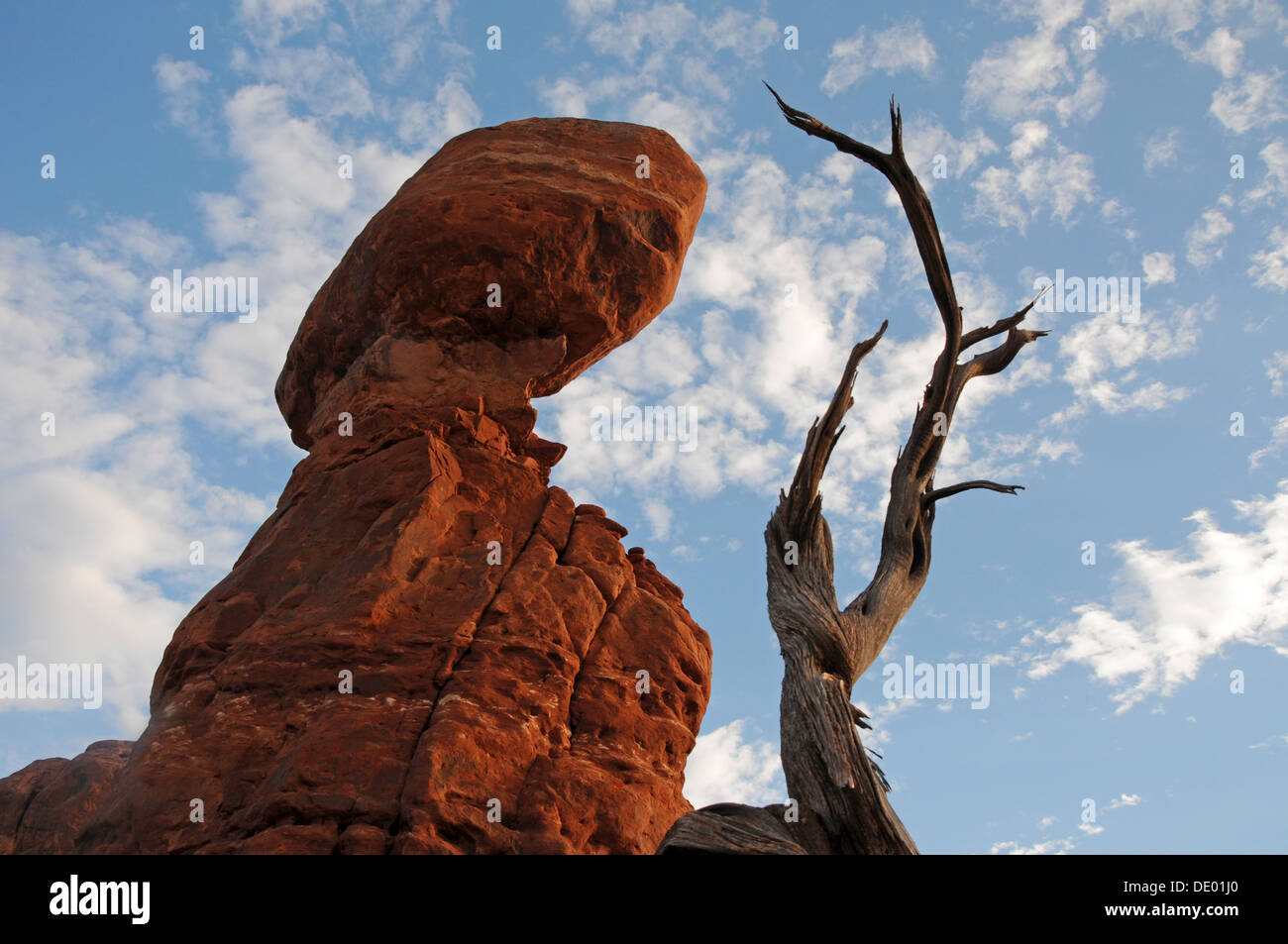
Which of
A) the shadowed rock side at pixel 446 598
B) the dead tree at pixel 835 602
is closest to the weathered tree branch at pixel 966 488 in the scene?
the dead tree at pixel 835 602

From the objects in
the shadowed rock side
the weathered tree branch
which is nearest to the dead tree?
the weathered tree branch

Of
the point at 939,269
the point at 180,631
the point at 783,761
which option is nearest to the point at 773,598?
the point at 783,761

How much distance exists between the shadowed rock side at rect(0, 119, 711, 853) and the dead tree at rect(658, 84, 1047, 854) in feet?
10.2

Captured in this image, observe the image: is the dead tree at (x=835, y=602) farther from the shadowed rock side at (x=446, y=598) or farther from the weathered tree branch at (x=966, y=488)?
the shadowed rock side at (x=446, y=598)

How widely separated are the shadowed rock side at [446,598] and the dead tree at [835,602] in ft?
10.2

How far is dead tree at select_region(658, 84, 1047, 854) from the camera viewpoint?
245 inches

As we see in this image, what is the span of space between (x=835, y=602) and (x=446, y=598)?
4798 mm

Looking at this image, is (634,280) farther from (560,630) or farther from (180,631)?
(180,631)

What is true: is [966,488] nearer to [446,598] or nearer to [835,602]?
[835,602]

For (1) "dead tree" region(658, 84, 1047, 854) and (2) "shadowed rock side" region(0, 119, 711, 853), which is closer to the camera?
(1) "dead tree" region(658, 84, 1047, 854)

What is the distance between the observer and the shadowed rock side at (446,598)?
29.8ft

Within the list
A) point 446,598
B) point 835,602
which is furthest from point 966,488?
point 446,598

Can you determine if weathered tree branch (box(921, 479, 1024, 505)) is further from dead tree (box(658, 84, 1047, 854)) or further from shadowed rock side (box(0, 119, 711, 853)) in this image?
shadowed rock side (box(0, 119, 711, 853))
